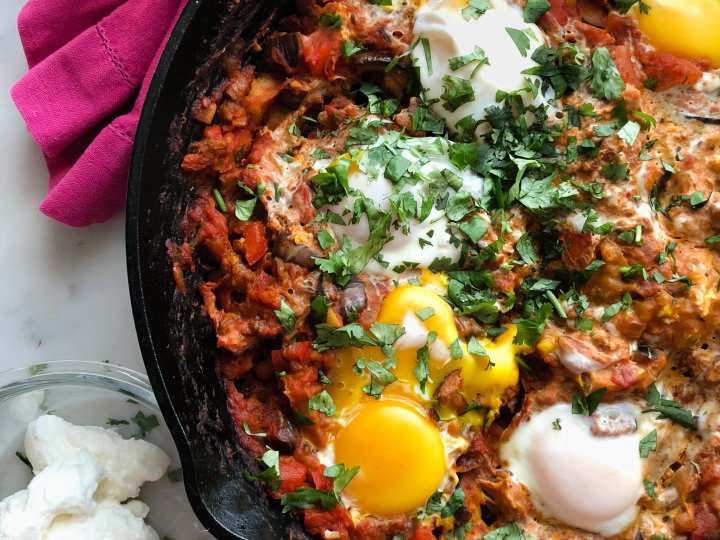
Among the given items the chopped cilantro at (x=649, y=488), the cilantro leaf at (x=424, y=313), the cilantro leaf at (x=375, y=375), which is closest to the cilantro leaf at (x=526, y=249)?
the cilantro leaf at (x=424, y=313)

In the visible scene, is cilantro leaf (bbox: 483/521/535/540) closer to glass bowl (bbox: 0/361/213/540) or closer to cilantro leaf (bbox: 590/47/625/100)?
glass bowl (bbox: 0/361/213/540)

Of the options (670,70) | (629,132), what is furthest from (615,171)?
(670,70)

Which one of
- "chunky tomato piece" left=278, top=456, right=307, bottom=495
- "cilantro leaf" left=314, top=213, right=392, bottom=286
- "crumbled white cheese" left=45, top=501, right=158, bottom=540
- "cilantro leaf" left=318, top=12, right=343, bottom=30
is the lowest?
"crumbled white cheese" left=45, top=501, right=158, bottom=540

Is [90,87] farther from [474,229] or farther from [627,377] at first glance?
[627,377]

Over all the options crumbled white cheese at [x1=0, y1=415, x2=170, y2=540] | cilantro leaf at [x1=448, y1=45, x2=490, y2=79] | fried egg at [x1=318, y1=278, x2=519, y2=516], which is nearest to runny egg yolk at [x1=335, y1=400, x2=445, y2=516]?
fried egg at [x1=318, y1=278, x2=519, y2=516]

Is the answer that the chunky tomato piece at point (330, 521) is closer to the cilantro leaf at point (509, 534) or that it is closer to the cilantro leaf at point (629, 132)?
the cilantro leaf at point (509, 534)

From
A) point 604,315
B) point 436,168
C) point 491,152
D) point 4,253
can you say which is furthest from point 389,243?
point 4,253
